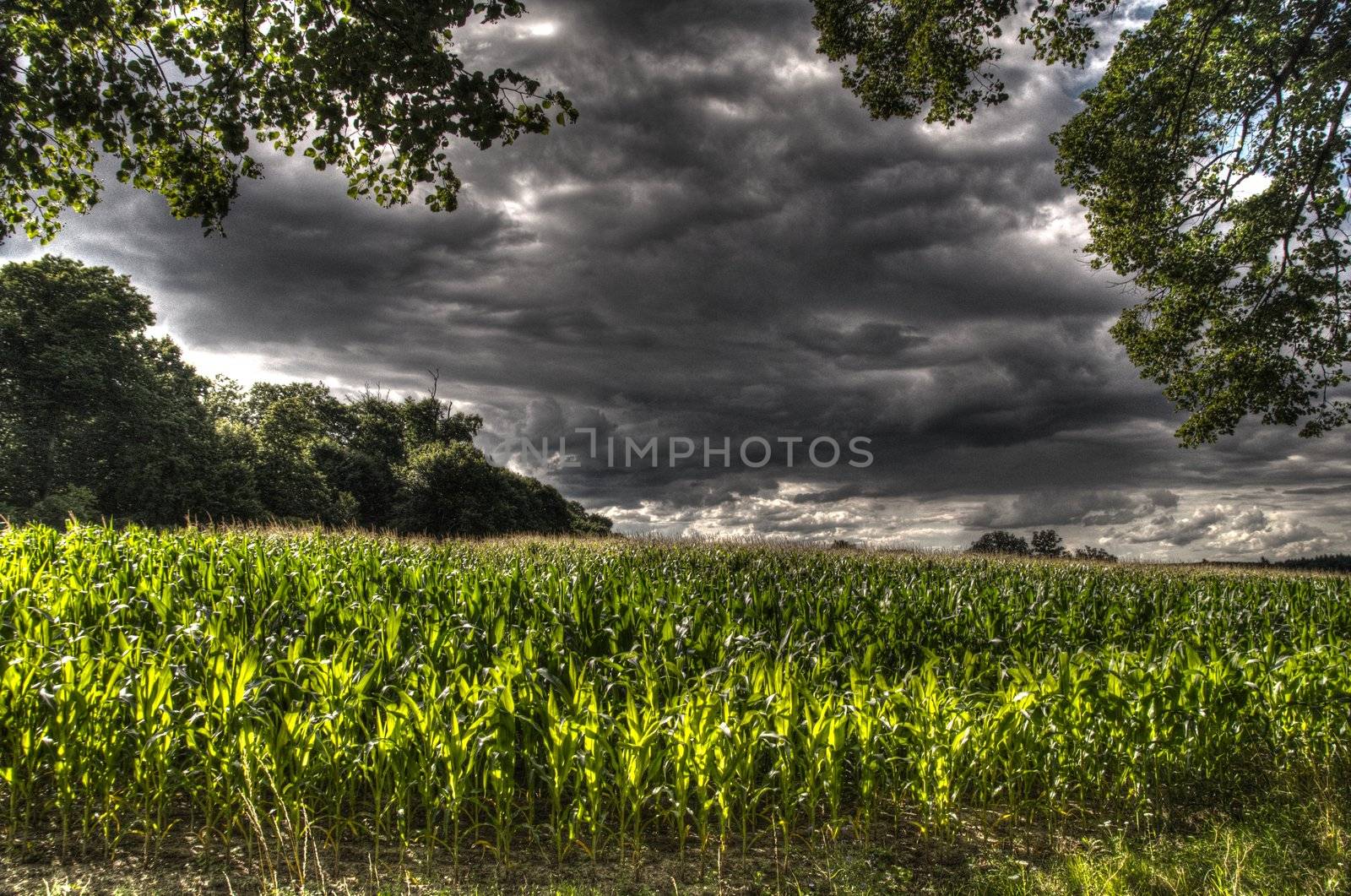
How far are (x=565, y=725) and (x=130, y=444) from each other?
3016 centimetres

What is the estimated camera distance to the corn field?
14.0ft

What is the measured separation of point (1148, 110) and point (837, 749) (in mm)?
18421

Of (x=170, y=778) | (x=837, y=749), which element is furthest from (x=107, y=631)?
(x=837, y=749)

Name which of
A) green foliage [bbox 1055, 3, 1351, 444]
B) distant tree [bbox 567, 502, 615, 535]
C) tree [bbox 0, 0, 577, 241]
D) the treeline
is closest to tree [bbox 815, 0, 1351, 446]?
Answer: green foliage [bbox 1055, 3, 1351, 444]

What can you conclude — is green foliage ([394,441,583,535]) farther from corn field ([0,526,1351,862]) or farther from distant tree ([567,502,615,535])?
corn field ([0,526,1351,862])

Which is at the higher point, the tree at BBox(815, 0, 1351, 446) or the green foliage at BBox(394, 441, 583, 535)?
the tree at BBox(815, 0, 1351, 446)

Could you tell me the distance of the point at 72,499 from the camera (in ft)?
80.0

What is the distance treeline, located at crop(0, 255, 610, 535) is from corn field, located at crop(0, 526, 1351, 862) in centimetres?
2208

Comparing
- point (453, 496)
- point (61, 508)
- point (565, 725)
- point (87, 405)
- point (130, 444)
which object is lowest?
point (565, 725)

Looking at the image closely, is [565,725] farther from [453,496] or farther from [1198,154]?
[453,496]

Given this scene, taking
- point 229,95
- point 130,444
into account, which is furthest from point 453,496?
point 229,95

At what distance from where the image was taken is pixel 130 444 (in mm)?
26938

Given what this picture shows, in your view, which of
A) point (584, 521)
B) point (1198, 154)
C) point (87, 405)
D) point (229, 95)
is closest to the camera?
point (229, 95)

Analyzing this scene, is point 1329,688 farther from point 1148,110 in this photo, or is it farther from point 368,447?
point 368,447
